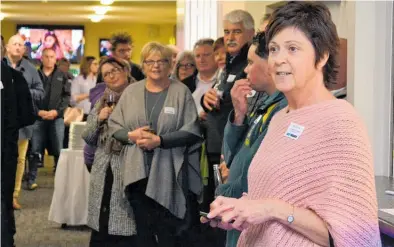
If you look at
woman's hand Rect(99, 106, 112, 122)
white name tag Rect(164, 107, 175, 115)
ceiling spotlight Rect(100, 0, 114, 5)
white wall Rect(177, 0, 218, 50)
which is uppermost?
ceiling spotlight Rect(100, 0, 114, 5)

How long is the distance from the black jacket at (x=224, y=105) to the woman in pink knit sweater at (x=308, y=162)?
7.48 ft

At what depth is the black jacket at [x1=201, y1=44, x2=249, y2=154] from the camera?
4312 millimetres

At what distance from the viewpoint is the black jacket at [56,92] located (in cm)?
967

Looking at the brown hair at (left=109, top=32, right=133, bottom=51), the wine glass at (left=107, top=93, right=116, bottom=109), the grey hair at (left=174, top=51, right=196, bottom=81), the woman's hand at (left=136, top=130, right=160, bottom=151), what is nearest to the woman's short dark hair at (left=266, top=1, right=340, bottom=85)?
the woman's hand at (left=136, top=130, right=160, bottom=151)

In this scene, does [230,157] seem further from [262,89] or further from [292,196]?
[292,196]

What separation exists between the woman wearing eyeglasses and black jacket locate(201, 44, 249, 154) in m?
0.18

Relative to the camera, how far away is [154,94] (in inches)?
191

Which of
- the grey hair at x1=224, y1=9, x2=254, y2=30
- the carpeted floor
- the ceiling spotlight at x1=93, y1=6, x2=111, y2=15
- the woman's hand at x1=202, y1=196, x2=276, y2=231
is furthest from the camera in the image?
the ceiling spotlight at x1=93, y1=6, x2=111, y2=15

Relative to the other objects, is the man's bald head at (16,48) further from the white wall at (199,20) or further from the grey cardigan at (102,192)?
the grey cardigan at (102,192)

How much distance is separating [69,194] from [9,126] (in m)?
1.50

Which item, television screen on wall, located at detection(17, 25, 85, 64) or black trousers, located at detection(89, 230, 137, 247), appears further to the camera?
television screen on wall, located at detection(17, 25, 85, 64)

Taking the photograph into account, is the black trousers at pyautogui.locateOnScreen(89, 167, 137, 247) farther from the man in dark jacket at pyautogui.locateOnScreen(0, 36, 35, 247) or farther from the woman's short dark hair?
the woman's short dark hair

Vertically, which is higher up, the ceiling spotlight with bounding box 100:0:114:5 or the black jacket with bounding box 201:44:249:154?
the ceiling spotlight with bounding box 100:0:114:5

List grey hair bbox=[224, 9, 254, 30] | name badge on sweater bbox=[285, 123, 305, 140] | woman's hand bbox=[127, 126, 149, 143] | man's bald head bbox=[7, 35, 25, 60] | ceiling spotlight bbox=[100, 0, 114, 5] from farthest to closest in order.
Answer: ceiling spotlight bbox=[100, 0, 114, 5] < man's bald head bbox=[7, 35, 25, 60] < woman's hand bbox=[127, 126, 149, 143] < grey hair bbox=[224, 9, 254, 30] < name badge on sweater bbox=[285, 123, 305, 140]
